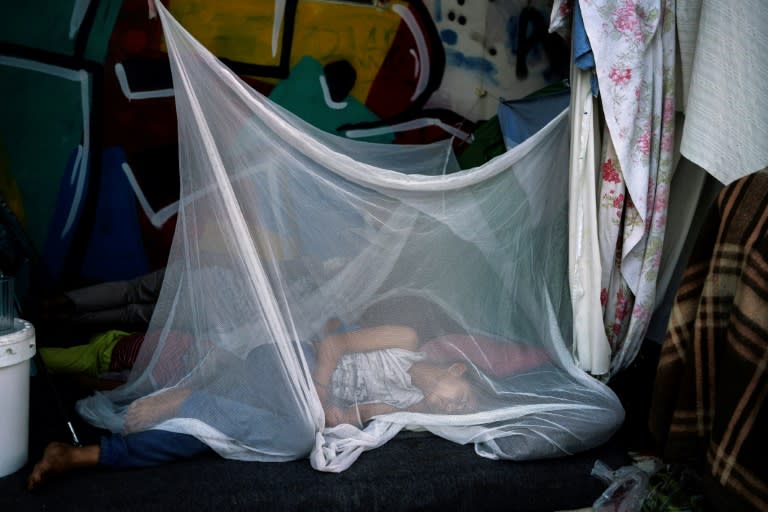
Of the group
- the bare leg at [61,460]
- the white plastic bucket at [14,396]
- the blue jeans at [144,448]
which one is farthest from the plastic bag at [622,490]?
the white plastic bucket at [14,396]

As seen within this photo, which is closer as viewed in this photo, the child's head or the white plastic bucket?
the white plastic bucket

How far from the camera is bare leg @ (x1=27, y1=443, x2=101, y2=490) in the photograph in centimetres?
171

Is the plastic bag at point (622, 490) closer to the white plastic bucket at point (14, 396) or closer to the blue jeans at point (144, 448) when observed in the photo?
the blue jeans at point (144, 448)

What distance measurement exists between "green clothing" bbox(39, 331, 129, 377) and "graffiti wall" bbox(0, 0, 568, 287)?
0.72m

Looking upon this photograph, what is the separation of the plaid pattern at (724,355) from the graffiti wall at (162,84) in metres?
1.81

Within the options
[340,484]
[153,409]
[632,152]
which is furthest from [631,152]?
[153,409]

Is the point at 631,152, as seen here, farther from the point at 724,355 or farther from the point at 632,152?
the point at 724,355

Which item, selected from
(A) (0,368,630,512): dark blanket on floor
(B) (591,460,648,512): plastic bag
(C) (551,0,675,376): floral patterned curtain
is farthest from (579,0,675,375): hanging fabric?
(A) (0,368,630,512): dark blanket on floor

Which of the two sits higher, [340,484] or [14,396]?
[14,396]

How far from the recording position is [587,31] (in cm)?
197

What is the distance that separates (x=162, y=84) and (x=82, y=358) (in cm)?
132

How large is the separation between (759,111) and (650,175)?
1.20 ft

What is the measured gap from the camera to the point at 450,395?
2.02 meters

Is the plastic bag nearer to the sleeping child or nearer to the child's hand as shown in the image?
the sleeping child
